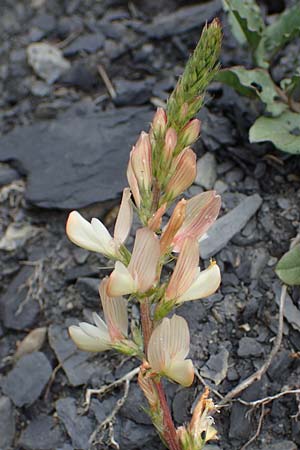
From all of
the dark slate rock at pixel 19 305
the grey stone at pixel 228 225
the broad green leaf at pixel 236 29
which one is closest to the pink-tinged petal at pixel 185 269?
the grey stone at pixel 228 225

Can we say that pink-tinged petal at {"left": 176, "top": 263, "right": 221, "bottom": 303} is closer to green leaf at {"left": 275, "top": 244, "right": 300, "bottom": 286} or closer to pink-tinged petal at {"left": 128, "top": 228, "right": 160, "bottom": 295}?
pink-tinged petal at {"left": 128, "top": 228, "right": 160, "bottom": 295}

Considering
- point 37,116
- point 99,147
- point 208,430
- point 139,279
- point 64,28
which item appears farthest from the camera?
point 64,28

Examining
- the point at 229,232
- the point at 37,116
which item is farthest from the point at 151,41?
the point at 229,232

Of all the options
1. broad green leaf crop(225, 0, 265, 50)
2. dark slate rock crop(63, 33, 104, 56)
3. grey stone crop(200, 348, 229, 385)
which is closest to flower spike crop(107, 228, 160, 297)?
grey stone crop(200, 348, 229, 385)

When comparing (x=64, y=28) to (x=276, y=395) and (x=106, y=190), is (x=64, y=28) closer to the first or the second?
(x=106, y=190)

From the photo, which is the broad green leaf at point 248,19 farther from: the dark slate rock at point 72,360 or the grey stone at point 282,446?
the grey stone at point 282,446

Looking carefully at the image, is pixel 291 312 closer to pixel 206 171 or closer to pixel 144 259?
pixel 206 171
